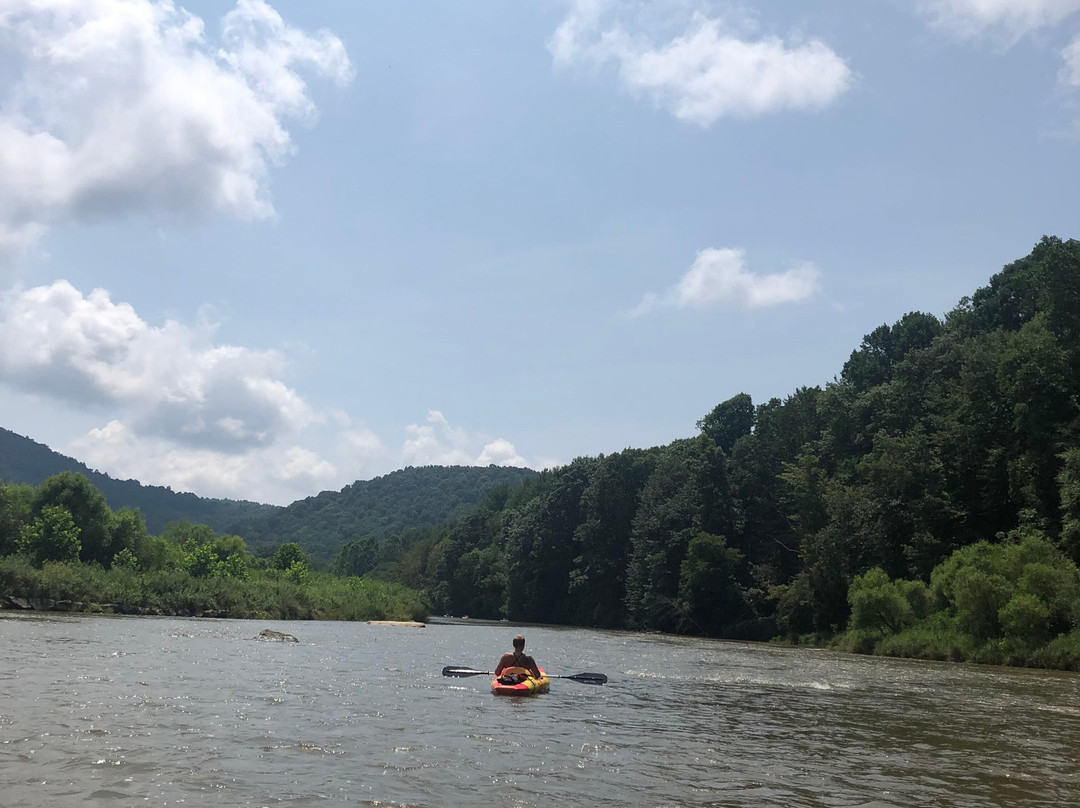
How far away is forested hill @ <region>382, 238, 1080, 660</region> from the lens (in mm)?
41312

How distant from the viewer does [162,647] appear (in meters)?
28.4

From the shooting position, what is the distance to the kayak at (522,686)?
2020 centimetres

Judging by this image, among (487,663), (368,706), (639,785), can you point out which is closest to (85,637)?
(487,663)

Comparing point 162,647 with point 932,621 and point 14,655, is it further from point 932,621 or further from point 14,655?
point 932,621

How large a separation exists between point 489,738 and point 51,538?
5931cm

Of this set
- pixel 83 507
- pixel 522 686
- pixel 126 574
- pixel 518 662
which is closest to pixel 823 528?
pixel 518 662

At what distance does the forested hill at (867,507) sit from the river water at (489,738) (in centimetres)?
1622

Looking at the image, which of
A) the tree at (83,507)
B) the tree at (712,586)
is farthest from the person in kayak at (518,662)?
the tree at (83,507)

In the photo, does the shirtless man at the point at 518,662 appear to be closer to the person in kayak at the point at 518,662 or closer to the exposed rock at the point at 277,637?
the person in kayak at the point at 518,662

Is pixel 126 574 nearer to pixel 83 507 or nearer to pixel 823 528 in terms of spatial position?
pixel 83 507

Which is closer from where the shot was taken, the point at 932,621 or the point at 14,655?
the point at 14,655

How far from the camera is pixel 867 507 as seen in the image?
5556 cm

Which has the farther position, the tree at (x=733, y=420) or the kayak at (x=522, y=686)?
the tree at (x=733, y=420)

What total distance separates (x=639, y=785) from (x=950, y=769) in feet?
16.3
